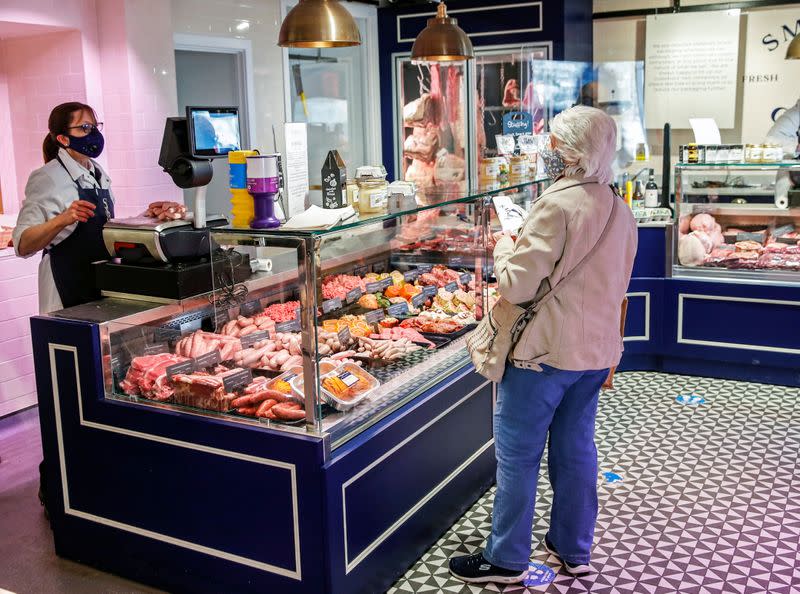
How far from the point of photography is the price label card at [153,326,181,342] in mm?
3432

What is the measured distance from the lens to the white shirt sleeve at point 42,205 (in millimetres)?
4000

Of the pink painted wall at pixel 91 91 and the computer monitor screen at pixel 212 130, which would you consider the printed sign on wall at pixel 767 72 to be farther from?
the computer monitor screen at pixel 212 130

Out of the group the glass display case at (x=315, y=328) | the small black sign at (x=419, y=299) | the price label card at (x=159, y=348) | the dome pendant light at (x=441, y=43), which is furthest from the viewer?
the dome pendant light at (x=441, y=43)

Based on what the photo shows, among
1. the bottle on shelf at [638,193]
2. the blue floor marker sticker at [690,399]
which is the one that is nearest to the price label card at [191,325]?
the blue floor marker sticker at [690,399]

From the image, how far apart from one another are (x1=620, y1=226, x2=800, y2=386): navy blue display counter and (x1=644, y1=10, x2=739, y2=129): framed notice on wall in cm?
270

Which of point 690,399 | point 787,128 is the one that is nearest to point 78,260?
point 690,399

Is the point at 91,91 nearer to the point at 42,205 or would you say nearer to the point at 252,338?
the point at 42,205

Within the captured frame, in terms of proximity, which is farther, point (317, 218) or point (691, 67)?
point (691, 67)

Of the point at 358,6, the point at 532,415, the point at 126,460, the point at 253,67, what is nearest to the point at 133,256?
the point at 126,460

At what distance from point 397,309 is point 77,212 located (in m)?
1.54

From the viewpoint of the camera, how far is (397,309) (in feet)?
13.7

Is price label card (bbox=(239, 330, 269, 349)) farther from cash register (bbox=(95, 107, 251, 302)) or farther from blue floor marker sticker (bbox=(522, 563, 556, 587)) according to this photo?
blue floor marker sticker (bbox=(522, 563, 556, 587))

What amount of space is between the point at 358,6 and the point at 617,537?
5848mm

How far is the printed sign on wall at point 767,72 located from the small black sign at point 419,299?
5.11 meters
